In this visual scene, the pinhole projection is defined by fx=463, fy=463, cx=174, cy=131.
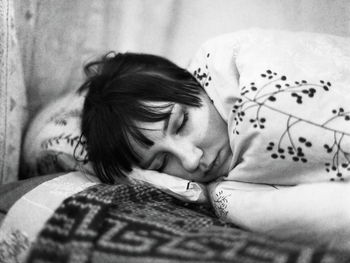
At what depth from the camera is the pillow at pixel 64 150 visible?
0.90 meters

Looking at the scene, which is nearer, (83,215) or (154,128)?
(83,215)

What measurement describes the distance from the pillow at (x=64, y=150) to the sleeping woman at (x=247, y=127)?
3 centimetres

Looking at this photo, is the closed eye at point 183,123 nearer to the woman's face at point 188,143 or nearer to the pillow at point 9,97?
the woman's face at point 188,143

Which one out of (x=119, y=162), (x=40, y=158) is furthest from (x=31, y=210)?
(x=40, y=158)

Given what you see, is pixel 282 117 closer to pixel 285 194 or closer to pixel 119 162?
pixel 285 194

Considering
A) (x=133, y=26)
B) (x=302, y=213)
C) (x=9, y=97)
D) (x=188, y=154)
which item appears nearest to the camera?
(x=302, y=213)

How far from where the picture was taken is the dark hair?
0.91 metres

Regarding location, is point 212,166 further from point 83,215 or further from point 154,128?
point 83,215

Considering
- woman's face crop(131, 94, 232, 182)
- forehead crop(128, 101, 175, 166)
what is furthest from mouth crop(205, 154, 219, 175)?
forehead crop(128, 101, 175, 166)

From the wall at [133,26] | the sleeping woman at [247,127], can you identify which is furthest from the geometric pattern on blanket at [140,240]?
the wall at [133,26]

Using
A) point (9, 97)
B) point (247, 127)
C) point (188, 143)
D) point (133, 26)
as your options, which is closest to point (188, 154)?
point (188, 143)

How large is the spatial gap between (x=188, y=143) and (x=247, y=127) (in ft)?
0.43

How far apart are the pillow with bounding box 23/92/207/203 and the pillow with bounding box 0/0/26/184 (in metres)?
0.04

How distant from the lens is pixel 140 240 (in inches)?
23.8
